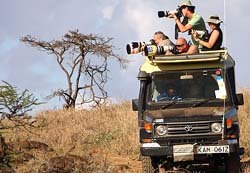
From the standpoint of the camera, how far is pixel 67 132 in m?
16.1

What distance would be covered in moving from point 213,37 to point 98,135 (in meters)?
5.68

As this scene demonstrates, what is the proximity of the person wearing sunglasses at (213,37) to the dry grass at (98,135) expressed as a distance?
7.60ft

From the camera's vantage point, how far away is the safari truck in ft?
31.3

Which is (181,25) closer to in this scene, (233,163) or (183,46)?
(183,46)

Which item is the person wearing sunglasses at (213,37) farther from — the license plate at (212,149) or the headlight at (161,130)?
the license plate at (212,149)

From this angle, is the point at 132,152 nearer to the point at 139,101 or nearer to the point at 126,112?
the point at 139,101

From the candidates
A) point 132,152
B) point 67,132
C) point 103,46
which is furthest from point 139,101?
point 103,46

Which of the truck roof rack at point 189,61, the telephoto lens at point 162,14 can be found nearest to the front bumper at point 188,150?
the truck roof rack at point 189,61

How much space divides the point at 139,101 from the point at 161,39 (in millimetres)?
1377

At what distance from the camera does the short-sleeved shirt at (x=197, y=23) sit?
35.0ft

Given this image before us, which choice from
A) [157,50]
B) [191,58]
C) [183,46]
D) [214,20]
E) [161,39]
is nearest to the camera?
[191,58]

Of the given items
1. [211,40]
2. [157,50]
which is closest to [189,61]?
[157,50]

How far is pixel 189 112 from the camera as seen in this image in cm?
967

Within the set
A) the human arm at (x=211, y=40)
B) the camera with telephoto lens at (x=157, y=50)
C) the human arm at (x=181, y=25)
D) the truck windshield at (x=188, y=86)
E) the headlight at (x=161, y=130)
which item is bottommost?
the headlight at (x=161, y=130)
